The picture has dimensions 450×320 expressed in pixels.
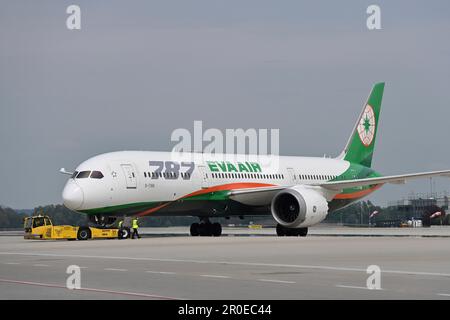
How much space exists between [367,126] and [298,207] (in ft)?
51.8

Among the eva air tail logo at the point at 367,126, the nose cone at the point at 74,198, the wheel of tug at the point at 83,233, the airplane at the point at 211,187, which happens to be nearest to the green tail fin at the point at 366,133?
the eva air tail logo at the point at 367,126

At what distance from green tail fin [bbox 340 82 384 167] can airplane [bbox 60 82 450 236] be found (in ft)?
11.1

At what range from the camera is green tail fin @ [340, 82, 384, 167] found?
189ft

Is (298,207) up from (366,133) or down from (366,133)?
down

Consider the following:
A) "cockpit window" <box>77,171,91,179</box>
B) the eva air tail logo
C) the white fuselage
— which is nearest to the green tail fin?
the eva air tail logo

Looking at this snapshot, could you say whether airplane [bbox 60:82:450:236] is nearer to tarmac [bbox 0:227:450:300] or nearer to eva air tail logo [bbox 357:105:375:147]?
eva air tail logo [bbox 357:105:375:147]

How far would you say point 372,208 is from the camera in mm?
175000

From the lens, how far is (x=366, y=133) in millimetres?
58375

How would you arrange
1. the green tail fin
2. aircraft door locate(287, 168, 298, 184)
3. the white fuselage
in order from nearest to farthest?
the white fuselage
aircraft door locate(287, 168, 298, 184)
the green tail fin

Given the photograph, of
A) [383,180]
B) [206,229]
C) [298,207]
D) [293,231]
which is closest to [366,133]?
[383,180]

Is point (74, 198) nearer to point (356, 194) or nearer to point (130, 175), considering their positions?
point (130, 175)

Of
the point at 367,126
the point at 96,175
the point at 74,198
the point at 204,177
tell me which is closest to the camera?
the point at 74,198
